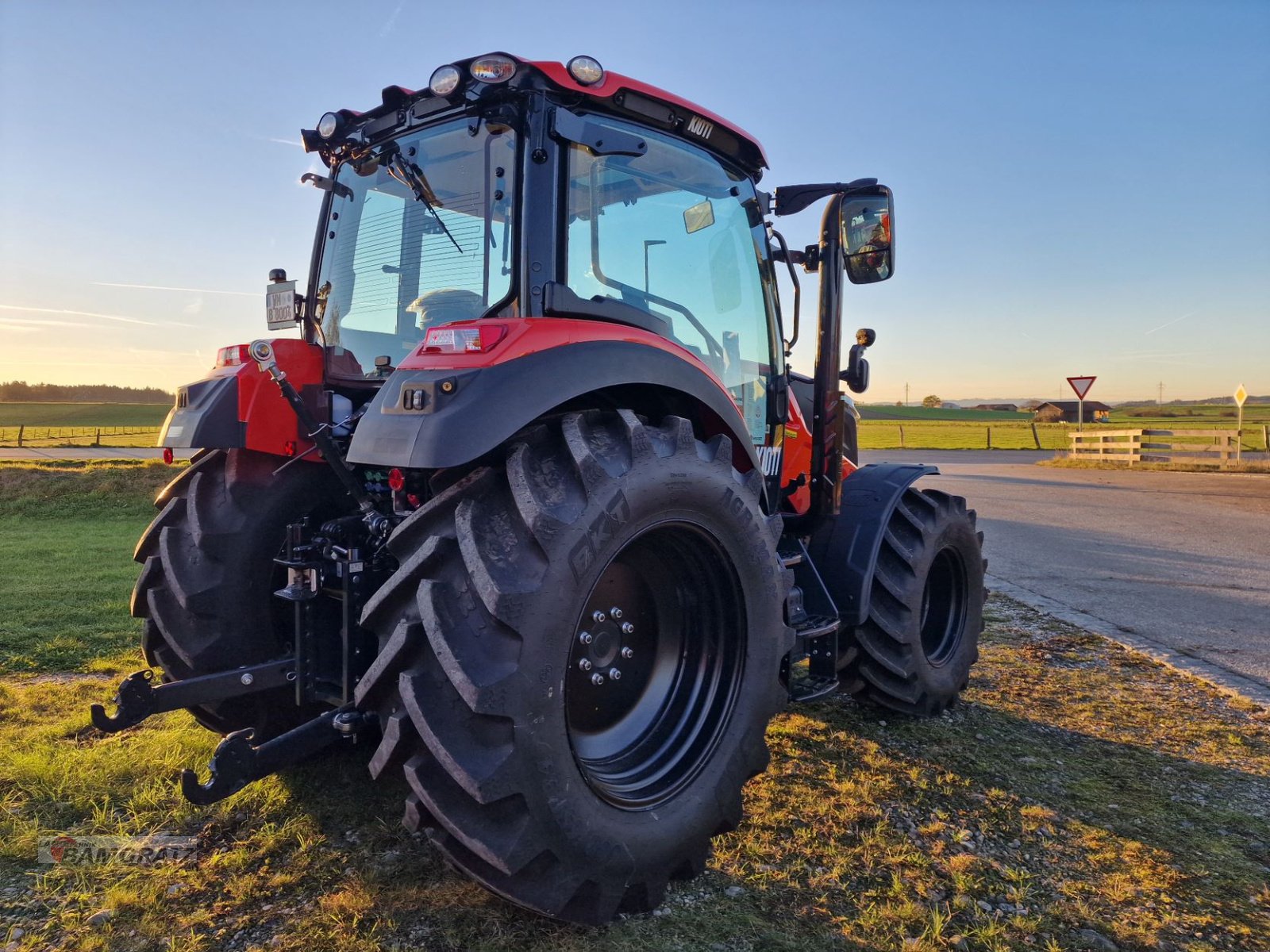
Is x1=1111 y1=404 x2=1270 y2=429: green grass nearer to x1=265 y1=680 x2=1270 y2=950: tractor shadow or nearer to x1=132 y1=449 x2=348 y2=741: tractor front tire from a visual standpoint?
x1=265 y1=680 x2=1270 y2=950: tractor shadow

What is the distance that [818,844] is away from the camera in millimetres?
2719

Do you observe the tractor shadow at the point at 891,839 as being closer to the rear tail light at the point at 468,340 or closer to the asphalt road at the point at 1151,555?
the rear tail light at the point at 468,340

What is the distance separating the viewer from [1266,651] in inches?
206

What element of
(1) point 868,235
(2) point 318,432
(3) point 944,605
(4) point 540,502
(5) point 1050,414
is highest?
(5) point 1050,414

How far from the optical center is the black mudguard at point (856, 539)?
365cm

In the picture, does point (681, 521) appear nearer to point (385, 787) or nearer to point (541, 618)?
point (541, 618)

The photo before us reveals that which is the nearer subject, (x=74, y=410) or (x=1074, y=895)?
(x=1074, y=895)

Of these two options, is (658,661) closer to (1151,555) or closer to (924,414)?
(1151,555)

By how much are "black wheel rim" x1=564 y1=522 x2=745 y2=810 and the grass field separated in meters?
0.39

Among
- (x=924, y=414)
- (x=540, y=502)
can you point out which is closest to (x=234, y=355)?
(x=540, y=502)

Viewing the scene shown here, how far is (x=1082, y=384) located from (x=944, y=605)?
24.1 metres

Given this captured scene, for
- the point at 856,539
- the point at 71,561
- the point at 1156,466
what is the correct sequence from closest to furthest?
the point at 856,539 < the point at 71,561 < the point at 1156,466

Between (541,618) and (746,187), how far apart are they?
2.39 metres

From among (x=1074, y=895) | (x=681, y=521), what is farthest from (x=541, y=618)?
(x=1074, y=895)
